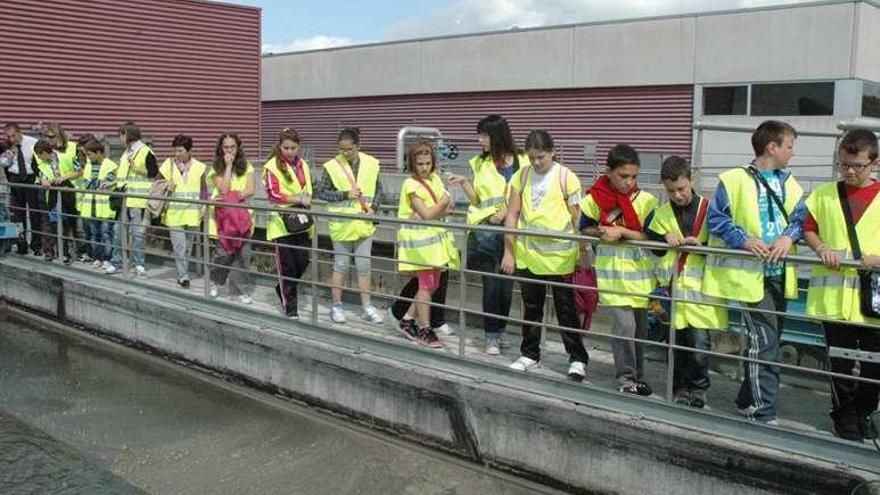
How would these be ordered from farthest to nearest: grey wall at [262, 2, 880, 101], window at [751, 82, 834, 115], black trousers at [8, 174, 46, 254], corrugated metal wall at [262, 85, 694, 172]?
1. corrugated metal wall at [262, 85, 694, 172]
2. window at [751, 82, 834, 115]
3. grey wall at [262, 2, 880, 101]
4. black trousers at [8, 174, 46, 254]

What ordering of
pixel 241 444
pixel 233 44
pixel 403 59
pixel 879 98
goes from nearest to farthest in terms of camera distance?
pixel 241 444 → pixel 879 98 → pixel 233 44 → pixel 403 59

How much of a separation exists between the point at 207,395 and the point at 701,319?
390 centimetres

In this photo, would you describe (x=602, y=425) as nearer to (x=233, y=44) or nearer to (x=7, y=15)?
(x=7, y=15)

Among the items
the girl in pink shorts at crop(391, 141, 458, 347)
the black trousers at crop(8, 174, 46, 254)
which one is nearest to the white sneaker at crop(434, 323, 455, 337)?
the girl in pink shorts at crop(391, 141, 458, 347)

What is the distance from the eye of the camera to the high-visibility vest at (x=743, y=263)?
4297 millimetres

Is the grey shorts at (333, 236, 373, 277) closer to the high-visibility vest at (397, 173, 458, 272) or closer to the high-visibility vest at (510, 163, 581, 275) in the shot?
the high-visibility vest at (397, 173, 458, 272)

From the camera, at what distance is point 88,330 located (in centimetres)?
842

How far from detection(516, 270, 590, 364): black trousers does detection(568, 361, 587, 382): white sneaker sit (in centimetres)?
4

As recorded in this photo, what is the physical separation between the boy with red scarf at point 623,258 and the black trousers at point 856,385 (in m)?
1.06

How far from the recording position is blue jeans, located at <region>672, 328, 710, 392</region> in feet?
14.9

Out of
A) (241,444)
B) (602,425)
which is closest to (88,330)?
(241,444)

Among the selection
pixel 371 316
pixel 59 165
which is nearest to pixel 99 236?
pixel 59 165

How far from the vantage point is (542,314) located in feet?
17.7

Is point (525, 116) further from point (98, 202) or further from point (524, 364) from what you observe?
point (524, 364)
